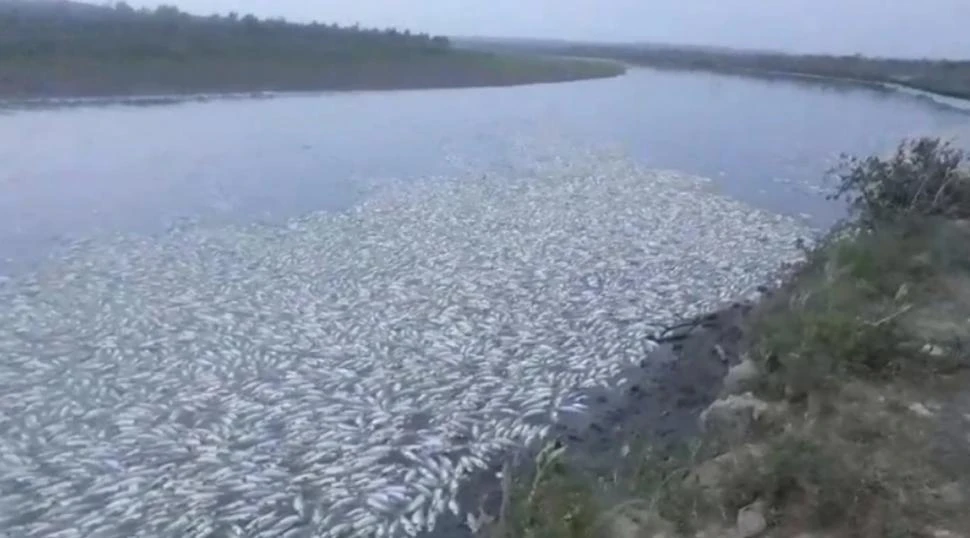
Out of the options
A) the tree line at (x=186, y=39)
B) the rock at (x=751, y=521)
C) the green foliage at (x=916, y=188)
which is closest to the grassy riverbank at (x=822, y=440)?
the rock at (x=751, y=521)

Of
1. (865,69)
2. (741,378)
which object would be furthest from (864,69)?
(741,378)

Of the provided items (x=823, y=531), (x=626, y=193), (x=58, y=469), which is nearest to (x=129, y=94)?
(x=626, y=193)

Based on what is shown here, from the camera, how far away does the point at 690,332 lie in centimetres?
1043

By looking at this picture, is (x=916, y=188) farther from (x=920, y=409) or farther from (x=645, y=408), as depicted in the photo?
(x=920, y=409)

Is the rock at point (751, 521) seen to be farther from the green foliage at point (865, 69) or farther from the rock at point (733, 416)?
the green foliage at point (865, 69)

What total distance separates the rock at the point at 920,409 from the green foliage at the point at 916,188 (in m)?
5.82

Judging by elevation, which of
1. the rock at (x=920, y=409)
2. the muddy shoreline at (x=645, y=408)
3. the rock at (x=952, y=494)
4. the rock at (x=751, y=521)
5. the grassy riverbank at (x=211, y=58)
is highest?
the grassy riverbank at (x=211, y=58)

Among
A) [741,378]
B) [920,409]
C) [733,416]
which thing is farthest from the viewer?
[741,378]

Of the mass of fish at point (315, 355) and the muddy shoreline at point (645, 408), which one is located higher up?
the mass of fish at point (315, 355)

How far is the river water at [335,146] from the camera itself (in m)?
16.0

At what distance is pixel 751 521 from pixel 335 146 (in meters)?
20.1

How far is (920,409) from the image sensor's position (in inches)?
279

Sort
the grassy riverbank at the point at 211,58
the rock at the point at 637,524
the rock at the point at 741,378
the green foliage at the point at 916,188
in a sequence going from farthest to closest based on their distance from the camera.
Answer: the grassy riverbank at the point at 211,58 < the green foliage at the point at 916,188 < the rock at the point at 741,378 < the rock at the point at 637,524

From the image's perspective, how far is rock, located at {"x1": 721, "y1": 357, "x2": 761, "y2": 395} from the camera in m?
8.21
